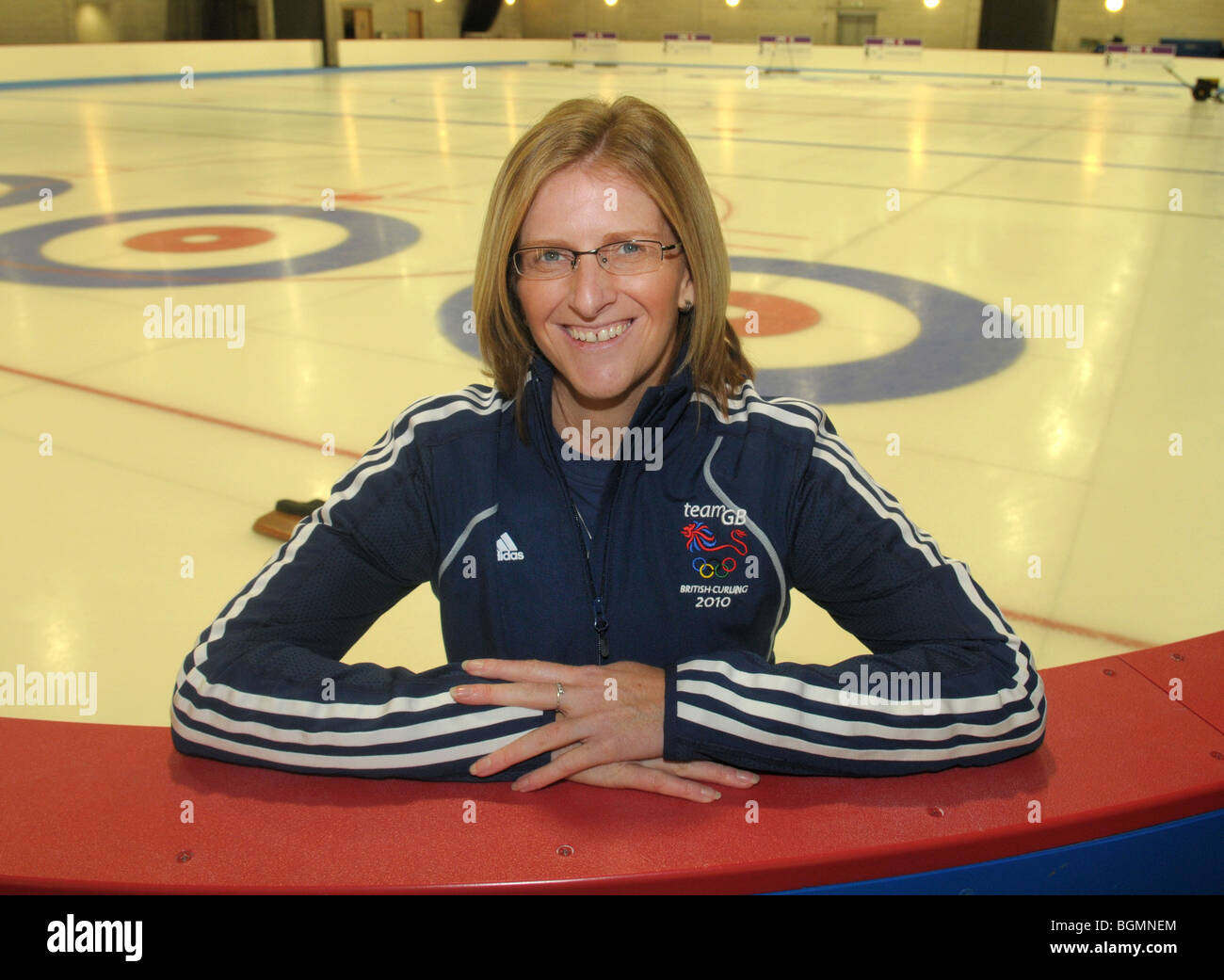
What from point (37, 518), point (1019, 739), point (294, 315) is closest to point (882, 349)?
point (294, 315)

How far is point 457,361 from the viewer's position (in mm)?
4160

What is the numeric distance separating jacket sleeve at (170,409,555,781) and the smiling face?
23 cm

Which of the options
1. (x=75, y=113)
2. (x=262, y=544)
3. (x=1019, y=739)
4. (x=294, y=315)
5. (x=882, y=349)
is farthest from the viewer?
(x=75, y=113)

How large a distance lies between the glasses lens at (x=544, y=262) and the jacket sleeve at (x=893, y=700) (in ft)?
1.74

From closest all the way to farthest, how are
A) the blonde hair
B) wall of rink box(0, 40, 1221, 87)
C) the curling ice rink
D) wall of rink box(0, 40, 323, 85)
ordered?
the blonde hair, the curling ice rink, wall of rink box(0, 40, 323, 85), wall of rink box(0, 40, 1221, 87)

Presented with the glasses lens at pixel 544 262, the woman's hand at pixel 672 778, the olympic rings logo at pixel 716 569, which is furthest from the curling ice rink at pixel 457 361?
the woman's hand at pixel 672 778

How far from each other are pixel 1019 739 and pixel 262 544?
2133mm

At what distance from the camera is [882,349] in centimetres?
436

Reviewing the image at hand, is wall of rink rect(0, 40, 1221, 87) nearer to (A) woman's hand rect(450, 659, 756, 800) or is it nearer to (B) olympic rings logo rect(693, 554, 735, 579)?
(B) olympic rings logo rect(693, 554, 735, 579)

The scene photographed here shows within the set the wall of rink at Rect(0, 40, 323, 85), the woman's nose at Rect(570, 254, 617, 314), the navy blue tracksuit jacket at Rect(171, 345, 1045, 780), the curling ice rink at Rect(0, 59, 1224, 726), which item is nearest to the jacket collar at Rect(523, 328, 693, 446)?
the navy blue tracksuit jacket at Rect(171, 345, 1045, 780)

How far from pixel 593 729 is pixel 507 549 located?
373 millimetres

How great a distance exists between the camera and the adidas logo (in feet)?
4.37

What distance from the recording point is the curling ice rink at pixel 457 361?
2512mm
